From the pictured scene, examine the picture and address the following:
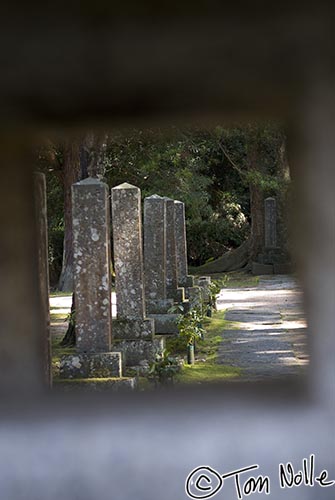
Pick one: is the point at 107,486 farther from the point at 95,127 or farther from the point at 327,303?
the point at 95,127

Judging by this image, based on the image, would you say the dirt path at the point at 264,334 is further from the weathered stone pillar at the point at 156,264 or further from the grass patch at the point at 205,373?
the weathered stone pillar at the point at 156,264

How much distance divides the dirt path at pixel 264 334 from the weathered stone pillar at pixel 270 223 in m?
5.99

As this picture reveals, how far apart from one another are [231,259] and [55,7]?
23.2 m

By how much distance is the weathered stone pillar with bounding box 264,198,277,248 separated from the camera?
26.6m

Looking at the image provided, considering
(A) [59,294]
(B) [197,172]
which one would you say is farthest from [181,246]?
(B) [197,172]

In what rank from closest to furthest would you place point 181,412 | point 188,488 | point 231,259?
point 188,488, point 181,412, point 231,259

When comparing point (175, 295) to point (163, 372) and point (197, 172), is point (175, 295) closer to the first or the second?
point (163, 372)

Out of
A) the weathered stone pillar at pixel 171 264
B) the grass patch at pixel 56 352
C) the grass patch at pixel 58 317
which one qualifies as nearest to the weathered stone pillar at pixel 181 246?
the weathered stone pillar at pixel 171 264

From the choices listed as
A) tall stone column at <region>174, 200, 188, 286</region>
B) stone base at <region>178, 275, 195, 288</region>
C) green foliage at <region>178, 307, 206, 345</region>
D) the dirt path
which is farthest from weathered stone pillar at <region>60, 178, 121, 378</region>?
tall stone column at <region>174, 200, 188, 286</region>

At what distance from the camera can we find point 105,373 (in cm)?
835

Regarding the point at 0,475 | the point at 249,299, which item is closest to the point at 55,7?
the point at 0,475

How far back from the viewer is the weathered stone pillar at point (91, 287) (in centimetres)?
834

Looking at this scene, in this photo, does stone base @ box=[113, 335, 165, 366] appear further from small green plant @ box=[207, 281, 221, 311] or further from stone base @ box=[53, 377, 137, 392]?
small green plant @ box=[207, 281, 221, 311]

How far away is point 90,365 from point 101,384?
302 mm
